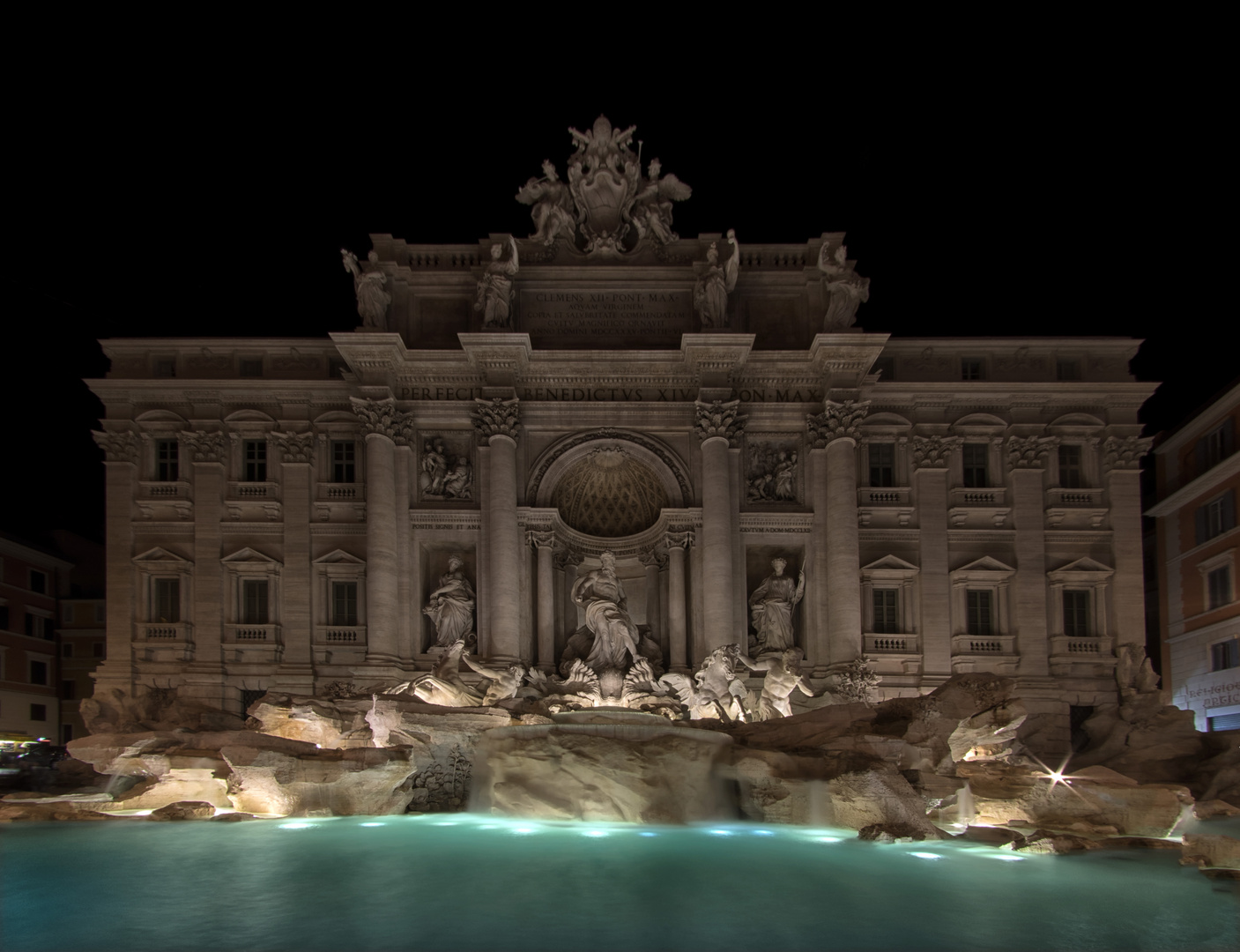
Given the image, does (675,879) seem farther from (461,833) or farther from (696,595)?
(696,595)

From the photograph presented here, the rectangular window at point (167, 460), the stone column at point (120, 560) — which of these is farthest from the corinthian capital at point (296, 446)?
the stone column at point (120, 560)

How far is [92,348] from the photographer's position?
1419 inches

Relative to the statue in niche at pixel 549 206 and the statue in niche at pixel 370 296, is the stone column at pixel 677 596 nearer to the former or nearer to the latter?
the statue in niche at pixel 549 206

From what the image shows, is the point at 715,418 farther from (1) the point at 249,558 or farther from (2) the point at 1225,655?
(2) the point at 1225,655

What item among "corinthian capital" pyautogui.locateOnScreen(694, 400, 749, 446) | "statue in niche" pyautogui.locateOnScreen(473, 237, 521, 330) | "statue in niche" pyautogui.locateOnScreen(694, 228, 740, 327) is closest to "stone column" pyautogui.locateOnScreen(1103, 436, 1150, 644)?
"corinthian capital" pyautogui.locateOnScreen(694, 400, 749, 446)

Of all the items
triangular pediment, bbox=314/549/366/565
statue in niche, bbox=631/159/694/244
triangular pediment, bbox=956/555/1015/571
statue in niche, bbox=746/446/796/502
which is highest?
statue in niche, bbox=631/159/694/244

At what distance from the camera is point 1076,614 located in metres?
31.9

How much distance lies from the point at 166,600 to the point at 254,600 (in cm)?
267

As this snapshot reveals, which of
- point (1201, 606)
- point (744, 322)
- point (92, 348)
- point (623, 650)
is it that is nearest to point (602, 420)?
point (744, 322)

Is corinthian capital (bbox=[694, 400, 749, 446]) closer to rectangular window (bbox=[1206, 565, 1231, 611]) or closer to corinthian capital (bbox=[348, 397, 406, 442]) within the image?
corinthian capital (bbox=[348, 397, 406, 442])

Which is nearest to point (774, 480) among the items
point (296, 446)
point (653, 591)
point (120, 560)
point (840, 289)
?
point (653, 591)

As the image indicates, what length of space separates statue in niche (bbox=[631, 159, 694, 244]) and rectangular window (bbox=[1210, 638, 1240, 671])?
21.4 m

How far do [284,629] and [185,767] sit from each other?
10321 mm

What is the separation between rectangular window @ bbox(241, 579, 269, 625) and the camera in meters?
31.8
